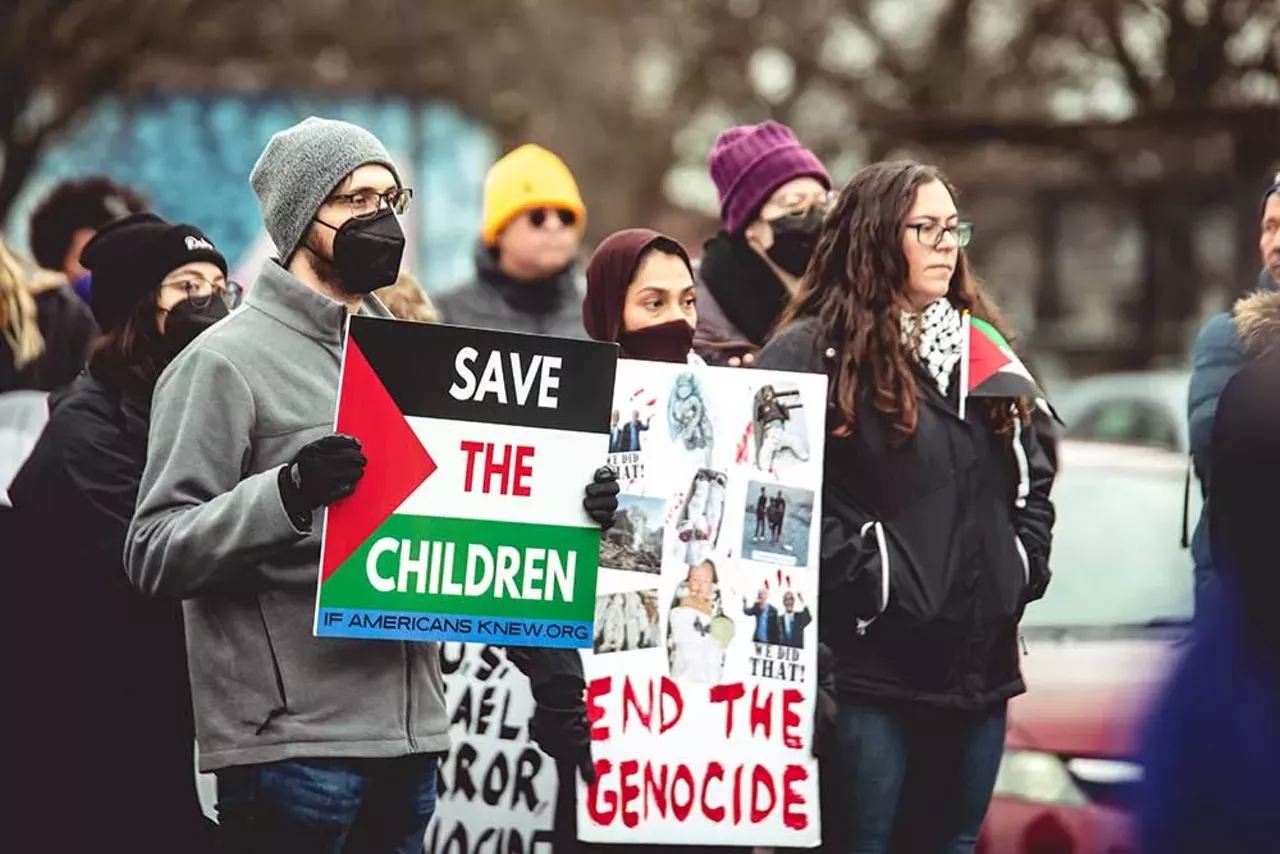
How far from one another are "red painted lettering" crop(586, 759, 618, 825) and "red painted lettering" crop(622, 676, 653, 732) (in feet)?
0.35

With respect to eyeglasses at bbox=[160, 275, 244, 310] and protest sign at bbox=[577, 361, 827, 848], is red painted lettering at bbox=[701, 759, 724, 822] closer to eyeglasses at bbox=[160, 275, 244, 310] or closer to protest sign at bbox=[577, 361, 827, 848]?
protest sign at bbox=[577, 361, 827, 848]

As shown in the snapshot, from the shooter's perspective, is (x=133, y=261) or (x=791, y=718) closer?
(x=791, y=718)

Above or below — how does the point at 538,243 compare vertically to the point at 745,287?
above

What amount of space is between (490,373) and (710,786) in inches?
46.5

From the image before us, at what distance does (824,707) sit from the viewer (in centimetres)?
471

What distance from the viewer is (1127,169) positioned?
96.3 feet

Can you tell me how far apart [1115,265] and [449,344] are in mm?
50726

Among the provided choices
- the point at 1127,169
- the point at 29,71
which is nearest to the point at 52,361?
A: the point at 29,71

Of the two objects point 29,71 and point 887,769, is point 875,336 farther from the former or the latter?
point 29,71

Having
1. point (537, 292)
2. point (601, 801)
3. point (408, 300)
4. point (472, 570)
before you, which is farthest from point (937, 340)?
point (537, 292)

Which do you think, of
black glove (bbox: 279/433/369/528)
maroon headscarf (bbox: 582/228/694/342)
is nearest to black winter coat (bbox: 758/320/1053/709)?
maroon headscarf (bbox: 582/228/694/342)

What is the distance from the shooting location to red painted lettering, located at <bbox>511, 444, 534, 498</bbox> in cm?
409

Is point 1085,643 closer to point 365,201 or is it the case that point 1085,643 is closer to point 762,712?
point 762,712

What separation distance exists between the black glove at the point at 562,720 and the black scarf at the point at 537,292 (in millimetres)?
3091
